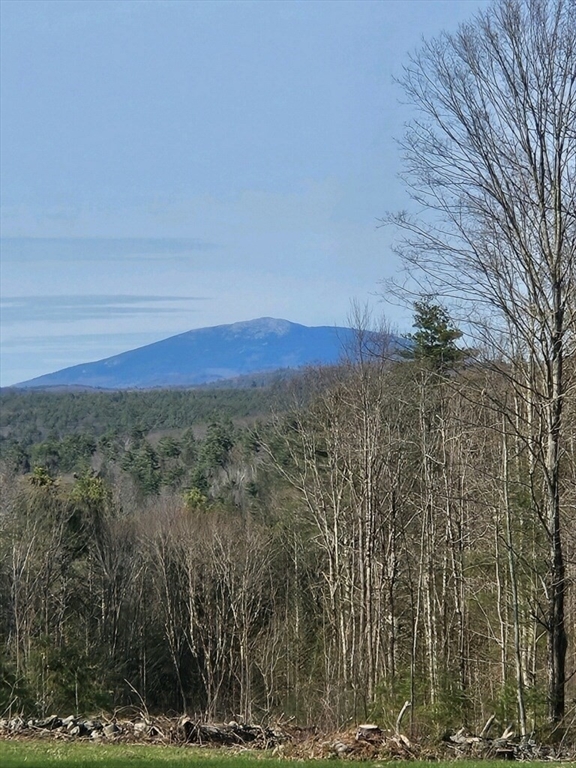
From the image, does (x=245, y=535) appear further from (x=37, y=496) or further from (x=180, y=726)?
(x=180, y=726)

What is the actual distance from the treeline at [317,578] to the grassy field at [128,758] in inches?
138

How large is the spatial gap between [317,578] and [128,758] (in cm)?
2447

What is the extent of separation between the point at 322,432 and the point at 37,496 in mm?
11672

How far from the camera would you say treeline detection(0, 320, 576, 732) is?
16.2 m

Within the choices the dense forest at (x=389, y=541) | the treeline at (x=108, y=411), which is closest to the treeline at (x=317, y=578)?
the dense forest at (x=389, y=541)

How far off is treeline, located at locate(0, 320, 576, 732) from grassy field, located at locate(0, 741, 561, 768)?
138 inches

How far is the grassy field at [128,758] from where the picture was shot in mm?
9023

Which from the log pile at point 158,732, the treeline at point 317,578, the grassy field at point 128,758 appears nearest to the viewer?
the grassy field at point 128,758

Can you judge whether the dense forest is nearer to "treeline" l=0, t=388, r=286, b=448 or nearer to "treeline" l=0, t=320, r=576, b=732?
"treeline" l=0, t=320, r=576, b=732

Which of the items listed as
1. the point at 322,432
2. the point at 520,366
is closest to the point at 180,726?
the point at 520,366

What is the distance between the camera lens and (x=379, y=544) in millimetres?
25922

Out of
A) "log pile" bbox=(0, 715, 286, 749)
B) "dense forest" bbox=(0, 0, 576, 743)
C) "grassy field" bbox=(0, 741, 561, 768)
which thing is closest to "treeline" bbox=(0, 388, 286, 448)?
"dense forest" bbox=(0, 0, 576, 743)

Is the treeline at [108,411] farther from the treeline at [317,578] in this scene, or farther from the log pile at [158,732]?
the log pile at [158,732]

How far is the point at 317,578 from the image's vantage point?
33.7 metres
